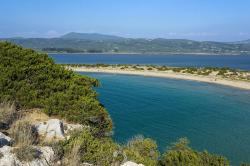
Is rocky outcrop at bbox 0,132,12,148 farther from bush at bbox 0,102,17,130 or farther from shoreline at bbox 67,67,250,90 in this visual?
shoreline at bbox 67,67,250,90

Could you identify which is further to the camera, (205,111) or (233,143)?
(205,111)

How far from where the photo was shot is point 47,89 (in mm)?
16391

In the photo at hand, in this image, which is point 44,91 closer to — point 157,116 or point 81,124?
point 81,124

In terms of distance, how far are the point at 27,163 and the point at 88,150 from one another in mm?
2529

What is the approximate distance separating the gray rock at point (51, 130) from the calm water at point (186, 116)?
13593 millimetres

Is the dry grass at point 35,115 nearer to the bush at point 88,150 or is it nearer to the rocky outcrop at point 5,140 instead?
the bush at point 88,150

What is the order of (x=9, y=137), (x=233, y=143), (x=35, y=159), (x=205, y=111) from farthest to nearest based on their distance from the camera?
(x=205, y=111), (x=233, y=143), (x=9, y=137), (x=35, y=159)

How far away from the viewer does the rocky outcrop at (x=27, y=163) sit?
828cm

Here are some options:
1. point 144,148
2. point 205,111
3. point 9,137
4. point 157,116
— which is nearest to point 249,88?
point 205,111

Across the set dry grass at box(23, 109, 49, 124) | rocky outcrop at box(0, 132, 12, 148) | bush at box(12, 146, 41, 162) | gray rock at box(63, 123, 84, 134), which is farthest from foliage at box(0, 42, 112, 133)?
bush at box(12, 146, 41, 162)

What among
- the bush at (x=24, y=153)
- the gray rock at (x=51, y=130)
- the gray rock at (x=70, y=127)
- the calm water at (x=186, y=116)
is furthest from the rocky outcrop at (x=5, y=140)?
the calm water at (x=186, y=116)

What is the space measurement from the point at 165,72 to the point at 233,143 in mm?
62898

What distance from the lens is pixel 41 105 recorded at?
15281 mm

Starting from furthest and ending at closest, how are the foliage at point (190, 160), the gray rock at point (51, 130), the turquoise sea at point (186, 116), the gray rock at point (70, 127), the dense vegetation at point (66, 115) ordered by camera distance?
the turquoise sea at point (186, 116), the gray rock at point (70, 127), the foliage at point (190, 160), the gray rock at point (51, 130), the dense vegetation at point (66, 115)
